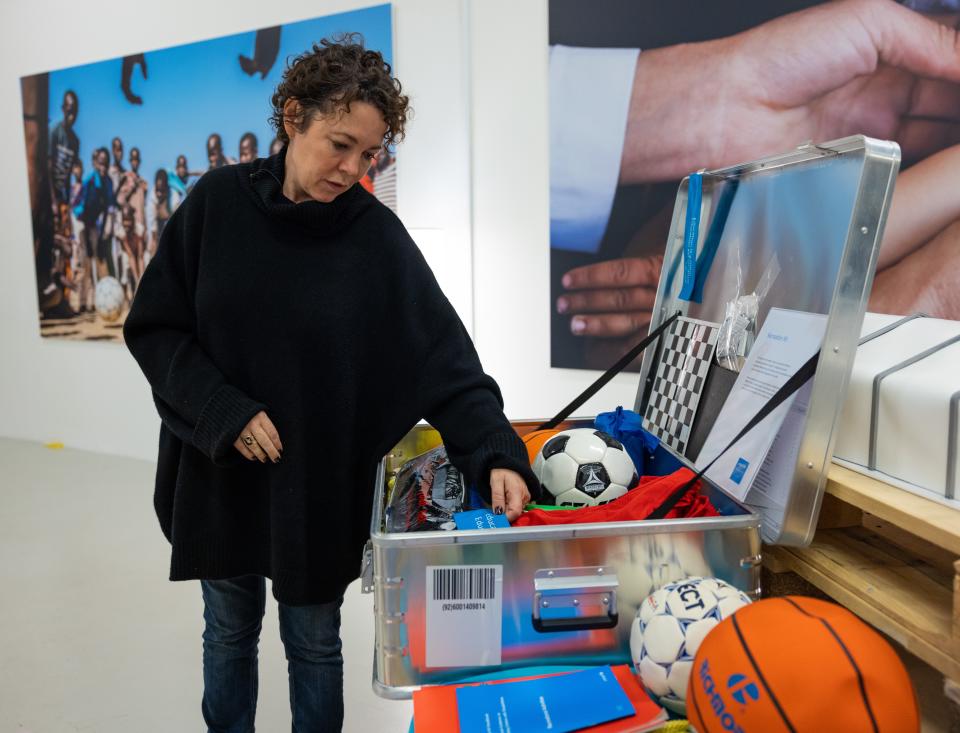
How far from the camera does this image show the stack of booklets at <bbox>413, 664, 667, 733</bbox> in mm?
800

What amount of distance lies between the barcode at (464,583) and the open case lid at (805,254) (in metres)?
0.39

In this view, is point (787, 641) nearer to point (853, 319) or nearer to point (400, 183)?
point (853, 319)

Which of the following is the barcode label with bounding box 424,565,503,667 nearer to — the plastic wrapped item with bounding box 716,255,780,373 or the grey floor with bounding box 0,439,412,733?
the plastic wrapped item with bounding box 716,255,780,373

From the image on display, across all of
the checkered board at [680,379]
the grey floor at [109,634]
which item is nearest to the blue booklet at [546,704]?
the checkered board at [680,379]

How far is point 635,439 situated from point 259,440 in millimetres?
671

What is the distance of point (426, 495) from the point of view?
1.23 meters

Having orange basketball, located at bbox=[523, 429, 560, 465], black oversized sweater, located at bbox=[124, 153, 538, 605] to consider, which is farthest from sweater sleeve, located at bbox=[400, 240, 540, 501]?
orange basketball, located at bbox=[523, 429, 560, 465]

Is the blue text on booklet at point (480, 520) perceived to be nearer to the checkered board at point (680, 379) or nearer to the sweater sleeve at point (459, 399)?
the sweater sleeve at point (459, 399)

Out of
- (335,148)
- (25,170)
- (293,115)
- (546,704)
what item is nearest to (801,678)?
(546,704)

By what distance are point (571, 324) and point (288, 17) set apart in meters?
2.23

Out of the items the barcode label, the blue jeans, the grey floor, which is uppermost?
the barcode label

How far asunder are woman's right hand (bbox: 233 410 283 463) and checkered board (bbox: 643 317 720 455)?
2.29ft

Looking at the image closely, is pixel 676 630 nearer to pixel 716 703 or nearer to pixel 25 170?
pixel 716 703

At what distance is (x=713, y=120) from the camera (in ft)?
8.61
